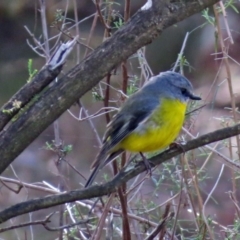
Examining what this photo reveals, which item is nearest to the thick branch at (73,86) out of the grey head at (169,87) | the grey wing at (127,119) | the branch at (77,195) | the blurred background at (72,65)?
the branch at (77,195)

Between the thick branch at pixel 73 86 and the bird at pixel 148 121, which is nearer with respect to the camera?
the thick branch at pixel 73 86

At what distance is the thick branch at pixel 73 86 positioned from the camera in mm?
2533

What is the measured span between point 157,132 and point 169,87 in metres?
0.38

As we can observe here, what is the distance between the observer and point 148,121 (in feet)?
11.5

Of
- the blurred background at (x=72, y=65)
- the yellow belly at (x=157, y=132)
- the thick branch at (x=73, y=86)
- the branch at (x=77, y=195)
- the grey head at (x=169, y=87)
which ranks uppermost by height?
the blurred background at (x=72, y=65)

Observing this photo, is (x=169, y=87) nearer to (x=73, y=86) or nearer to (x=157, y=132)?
(x=157, y=132)

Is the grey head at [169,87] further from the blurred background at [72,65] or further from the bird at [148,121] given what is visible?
the blurred background at [72,65]

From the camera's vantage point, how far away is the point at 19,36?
10961 millimetres

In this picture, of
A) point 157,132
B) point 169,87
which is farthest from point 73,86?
point 169,87

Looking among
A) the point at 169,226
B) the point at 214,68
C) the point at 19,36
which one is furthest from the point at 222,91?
the point at 169,226

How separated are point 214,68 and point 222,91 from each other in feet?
2.10

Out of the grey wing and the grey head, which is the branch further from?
the grey head

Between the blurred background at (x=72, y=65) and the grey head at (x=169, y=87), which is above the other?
the blurred background at (x=72, y=65)

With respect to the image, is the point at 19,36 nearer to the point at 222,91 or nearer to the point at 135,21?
the point at 222,91
